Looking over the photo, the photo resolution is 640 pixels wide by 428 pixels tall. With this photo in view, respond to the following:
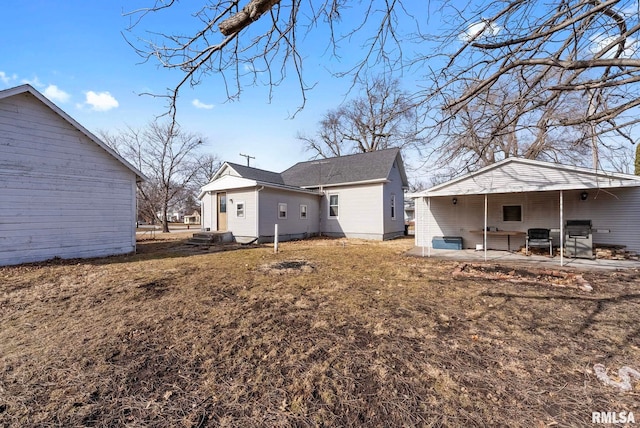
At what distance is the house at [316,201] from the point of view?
538 inches

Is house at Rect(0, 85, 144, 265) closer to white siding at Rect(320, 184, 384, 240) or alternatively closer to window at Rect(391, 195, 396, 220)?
white siding at Rect(320, 184, 384, 240)

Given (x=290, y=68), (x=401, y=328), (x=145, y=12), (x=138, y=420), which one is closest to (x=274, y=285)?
(x=401, y=328)

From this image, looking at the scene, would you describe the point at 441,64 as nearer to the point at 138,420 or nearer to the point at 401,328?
the point at 401,328

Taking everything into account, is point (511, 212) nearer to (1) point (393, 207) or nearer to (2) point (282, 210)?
(1) point (393, 207)

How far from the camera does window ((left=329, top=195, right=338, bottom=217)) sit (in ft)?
54.8

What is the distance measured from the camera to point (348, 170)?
17016 mm

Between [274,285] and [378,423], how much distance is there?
13.0ft

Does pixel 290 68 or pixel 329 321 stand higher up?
pixel 290 68

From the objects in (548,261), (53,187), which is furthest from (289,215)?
(548,261)

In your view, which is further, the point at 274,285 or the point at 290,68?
the point at 274,285

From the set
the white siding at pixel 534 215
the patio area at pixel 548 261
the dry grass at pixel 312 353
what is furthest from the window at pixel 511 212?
the dry grass at pixel 312 353

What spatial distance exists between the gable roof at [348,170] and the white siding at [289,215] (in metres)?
1.68

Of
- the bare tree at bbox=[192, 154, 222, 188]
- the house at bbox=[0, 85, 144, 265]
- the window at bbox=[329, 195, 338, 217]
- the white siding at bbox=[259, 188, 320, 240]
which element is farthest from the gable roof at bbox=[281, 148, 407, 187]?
the bare tree at bbox=[192, 154, 222, 188]

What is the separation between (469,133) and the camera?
3.88 metres
